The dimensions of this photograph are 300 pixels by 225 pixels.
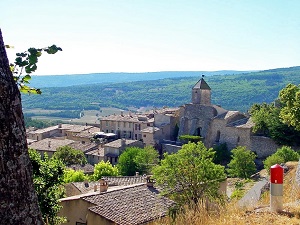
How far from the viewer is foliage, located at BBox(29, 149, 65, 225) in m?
12.8

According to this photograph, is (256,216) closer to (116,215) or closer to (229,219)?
(229,219)

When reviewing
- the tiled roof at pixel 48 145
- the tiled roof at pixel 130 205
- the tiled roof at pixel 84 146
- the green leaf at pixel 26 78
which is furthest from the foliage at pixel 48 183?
the tiled roof at pixel 48 145

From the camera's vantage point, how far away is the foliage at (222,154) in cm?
4241

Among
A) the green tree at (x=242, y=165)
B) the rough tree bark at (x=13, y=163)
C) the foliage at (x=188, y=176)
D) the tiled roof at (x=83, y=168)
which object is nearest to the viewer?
the rough tree bark at (x=13, y=163)

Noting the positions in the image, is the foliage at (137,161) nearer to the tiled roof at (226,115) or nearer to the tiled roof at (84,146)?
the tiled roof at (226,115)

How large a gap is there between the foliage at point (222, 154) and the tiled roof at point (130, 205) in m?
24.7

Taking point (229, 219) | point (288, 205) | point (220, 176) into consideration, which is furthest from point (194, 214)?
point (220, 176)

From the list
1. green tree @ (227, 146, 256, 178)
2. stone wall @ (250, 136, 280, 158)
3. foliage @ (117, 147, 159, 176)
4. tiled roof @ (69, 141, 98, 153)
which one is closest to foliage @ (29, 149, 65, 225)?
green tree @ (227, 146, 256, 178)

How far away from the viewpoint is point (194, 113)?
159ft

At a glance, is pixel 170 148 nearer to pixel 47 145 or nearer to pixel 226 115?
pixel 226 115

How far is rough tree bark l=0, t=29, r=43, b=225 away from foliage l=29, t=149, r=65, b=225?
10.6 m

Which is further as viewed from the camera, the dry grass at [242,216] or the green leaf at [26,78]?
the dry grass at [242,216]

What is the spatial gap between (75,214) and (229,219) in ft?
38.2

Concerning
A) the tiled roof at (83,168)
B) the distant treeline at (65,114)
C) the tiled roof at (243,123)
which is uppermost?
the tiled roof at (243,123)
